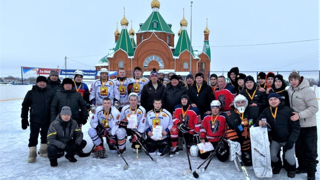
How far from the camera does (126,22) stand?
3475cm

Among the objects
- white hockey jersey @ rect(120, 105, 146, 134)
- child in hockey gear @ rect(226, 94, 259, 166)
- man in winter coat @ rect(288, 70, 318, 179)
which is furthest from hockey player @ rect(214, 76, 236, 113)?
white hockey jersey @ rect(120, 105, 146, 134)

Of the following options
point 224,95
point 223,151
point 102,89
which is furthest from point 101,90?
point 223,151

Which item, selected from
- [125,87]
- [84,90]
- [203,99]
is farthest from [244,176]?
[84,90]

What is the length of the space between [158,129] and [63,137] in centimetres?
191

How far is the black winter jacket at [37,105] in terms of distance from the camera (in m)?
4.48

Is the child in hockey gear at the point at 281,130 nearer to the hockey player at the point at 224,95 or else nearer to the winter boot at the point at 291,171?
the winter boot at the point at 291,171

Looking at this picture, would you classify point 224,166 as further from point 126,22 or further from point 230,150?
point 126,22

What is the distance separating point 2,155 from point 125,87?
10.2 feet

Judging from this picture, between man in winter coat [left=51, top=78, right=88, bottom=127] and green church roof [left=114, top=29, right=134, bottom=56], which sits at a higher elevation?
green church roof [left=114, top=29, right=134, bottom=56]

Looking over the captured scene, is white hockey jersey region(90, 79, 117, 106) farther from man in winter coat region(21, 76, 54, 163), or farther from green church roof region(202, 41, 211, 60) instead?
green church roof region(202, 41, 211, 60)

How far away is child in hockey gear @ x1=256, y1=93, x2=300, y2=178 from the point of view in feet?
11.6

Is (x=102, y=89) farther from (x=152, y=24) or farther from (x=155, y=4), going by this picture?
(x=155, y=4)

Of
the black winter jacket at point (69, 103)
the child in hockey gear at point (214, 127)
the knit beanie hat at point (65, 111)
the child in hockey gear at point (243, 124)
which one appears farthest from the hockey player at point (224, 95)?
the knit beanie hat at point (65, 111)

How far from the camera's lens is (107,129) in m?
4.87
